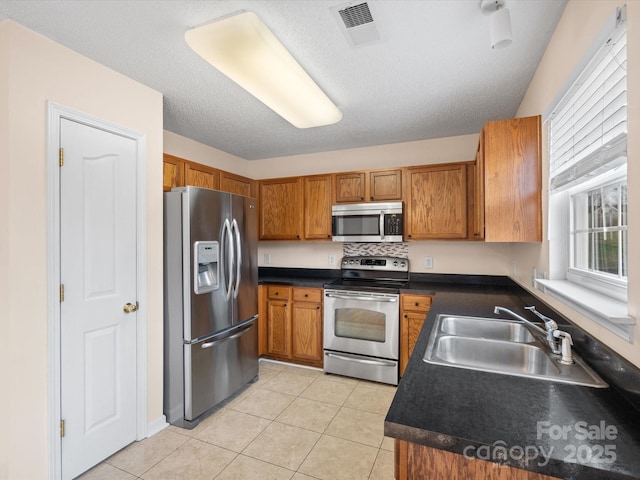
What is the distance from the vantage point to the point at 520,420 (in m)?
0.85

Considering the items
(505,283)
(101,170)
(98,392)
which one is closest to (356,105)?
(101,170)

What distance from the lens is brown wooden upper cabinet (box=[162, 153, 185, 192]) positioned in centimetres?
261

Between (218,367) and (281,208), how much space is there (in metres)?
1.88

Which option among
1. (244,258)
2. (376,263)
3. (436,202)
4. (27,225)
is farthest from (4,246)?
(436,202)

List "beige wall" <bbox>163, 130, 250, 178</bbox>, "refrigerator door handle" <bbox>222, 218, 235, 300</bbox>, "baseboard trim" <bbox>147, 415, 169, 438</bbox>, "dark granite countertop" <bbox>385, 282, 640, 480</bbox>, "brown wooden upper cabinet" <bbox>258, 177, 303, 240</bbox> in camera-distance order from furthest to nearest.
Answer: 1. "brown wooden upper cabinet" <bbox>258, 177, 303, 240</bbox>
2. "beige wall" <bbox>163, 130, 250, 178</bbox>
3. "refrigerator door handle" <bbox>222, 218, 235, 300</bbox>
4. "baseboard trim" <bbox>147, 415, 169, 438</bbox>
5. "dark granite countertop" <bbox>385, 282, 640, 480</bbox>

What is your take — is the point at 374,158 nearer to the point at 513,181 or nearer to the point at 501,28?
the point at 513,181

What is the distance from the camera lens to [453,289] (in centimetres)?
295

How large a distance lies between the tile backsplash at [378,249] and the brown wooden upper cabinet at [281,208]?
61 cm

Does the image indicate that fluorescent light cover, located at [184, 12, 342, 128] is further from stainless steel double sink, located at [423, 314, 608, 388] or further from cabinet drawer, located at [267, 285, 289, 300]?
cabinet drawer, located at [267, 285, 289, 300]

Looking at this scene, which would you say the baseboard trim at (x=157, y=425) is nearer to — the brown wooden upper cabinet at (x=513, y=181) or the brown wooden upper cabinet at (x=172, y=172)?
the brown wooden upper cabinet at (x=172, y=172)

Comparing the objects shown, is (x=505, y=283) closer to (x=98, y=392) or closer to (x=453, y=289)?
(x=453, y=289)

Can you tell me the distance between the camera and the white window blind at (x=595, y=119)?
1022mm

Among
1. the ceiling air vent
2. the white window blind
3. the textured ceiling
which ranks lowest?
the white window blind

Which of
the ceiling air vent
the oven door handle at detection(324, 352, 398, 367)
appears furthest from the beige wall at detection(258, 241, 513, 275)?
the ceiling air vent
